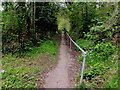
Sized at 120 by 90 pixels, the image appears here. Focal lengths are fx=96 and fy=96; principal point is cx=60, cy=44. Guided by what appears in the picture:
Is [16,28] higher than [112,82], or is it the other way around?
[16,28]

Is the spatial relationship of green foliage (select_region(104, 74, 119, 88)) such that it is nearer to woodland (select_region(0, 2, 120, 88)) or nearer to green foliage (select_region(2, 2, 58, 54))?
woodland (select_region(0, 2, 120, 88))

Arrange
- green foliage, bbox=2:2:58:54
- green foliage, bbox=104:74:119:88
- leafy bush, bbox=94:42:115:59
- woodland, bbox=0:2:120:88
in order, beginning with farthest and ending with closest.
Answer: green foliage, bbox=2:2:58:54 < leafy bush, bbox=94:42:115:59 < woodland, bbox=0:2:120:88 < green foliage, bbox=104:74:119:88

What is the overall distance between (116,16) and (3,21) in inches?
294

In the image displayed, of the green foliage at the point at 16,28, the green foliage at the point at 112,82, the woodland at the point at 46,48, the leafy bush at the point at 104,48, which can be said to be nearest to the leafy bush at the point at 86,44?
the woodland at the point at 46,48

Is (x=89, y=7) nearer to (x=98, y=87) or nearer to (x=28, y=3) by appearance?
(x=28, y=3)

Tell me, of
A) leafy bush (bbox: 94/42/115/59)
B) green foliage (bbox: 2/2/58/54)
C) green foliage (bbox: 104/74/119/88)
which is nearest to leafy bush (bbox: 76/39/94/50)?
leafy bush (bbox: 94/42/115/59)

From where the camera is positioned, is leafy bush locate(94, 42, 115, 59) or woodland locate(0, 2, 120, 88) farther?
leafy bush locate(94, 42, 115, 59)

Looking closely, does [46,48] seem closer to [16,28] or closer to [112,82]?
[16,28]

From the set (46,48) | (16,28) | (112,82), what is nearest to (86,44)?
(46,48)

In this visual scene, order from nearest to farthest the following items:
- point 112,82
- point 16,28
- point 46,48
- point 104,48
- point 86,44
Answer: point 112,82, point 104,48, point 16,28, point 86,44, point 46,48

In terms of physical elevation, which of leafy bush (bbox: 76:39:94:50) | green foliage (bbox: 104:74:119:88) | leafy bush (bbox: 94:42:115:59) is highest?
leafy bush (bbox: 94:42:115:59)

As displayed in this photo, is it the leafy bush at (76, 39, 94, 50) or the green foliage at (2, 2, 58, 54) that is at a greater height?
the green foliage at (2, 2, 58, 54)

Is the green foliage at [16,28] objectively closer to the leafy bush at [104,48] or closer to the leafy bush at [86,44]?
the leafy bush at [86,44]

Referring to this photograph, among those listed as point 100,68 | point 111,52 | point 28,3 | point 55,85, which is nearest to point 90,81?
point 100,68
